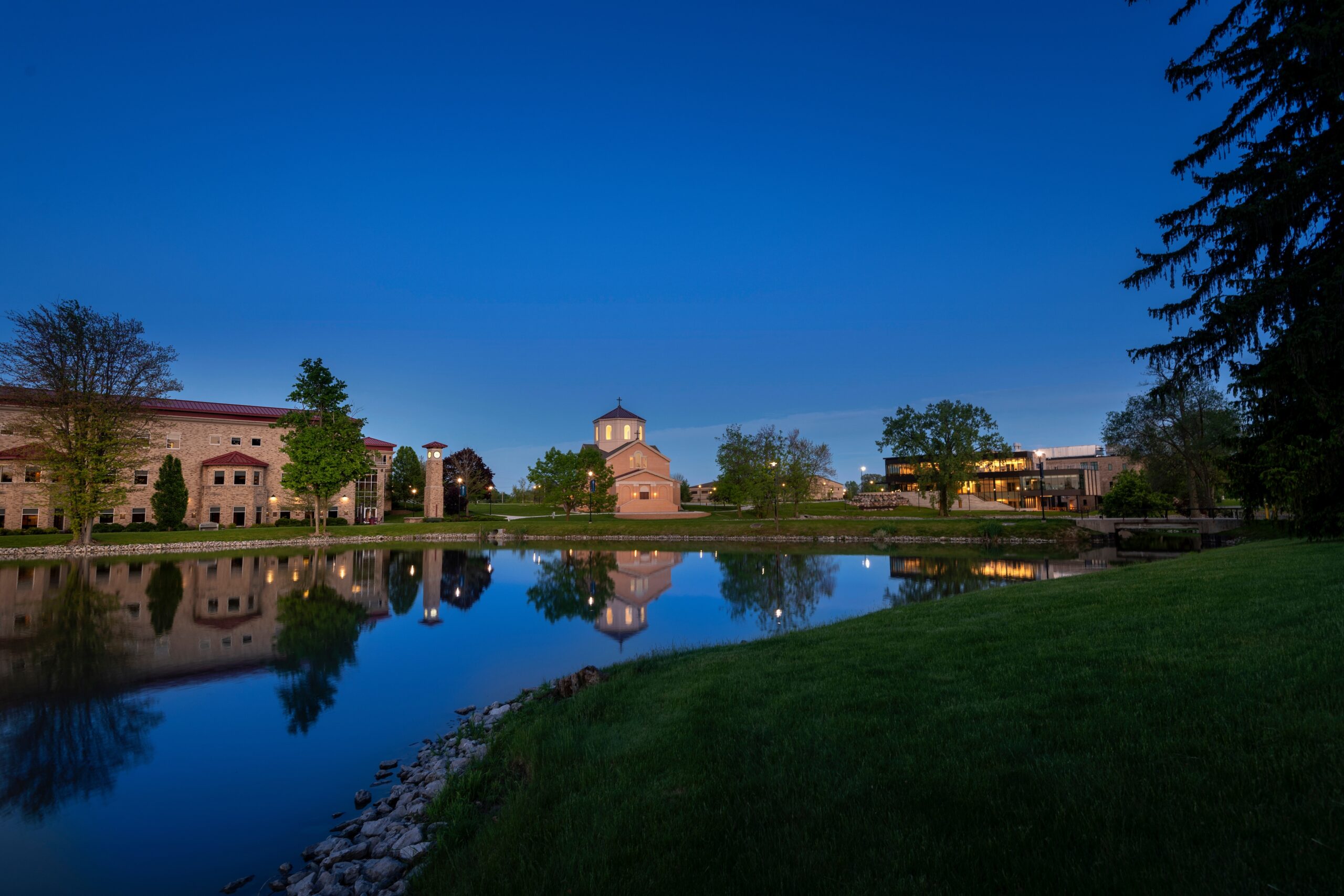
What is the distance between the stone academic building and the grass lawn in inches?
1954

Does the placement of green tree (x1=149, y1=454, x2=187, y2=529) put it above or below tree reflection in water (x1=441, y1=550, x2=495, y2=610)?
above

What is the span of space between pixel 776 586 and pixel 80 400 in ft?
139

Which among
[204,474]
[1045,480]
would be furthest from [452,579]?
[1045,480]

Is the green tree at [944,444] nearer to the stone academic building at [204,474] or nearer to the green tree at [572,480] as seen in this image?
the green tree at [572,480]

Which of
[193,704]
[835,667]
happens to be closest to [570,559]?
[193,704]

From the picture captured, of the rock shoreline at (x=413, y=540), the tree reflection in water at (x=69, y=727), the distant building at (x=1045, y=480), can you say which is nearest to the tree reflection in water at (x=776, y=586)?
Result: the rock shoreline at (x=413, y=540)

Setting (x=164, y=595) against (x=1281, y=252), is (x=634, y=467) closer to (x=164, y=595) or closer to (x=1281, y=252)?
(x=164, y=595)

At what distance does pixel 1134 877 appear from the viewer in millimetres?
3189

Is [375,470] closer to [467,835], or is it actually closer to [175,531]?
[175,531]

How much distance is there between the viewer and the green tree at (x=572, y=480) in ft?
199

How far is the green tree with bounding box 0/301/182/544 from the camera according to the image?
37.2m

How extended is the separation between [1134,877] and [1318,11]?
47.9 ft

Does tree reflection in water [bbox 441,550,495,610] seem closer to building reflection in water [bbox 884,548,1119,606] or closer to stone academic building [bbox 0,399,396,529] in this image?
building reflection in water [bbox 884,548,1119,606]

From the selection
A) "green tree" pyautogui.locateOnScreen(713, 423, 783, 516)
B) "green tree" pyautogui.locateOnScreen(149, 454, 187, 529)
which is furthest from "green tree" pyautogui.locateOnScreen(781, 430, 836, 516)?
"green tree" pyautogui.locateOnScreen(149, 454, 187, 529)
